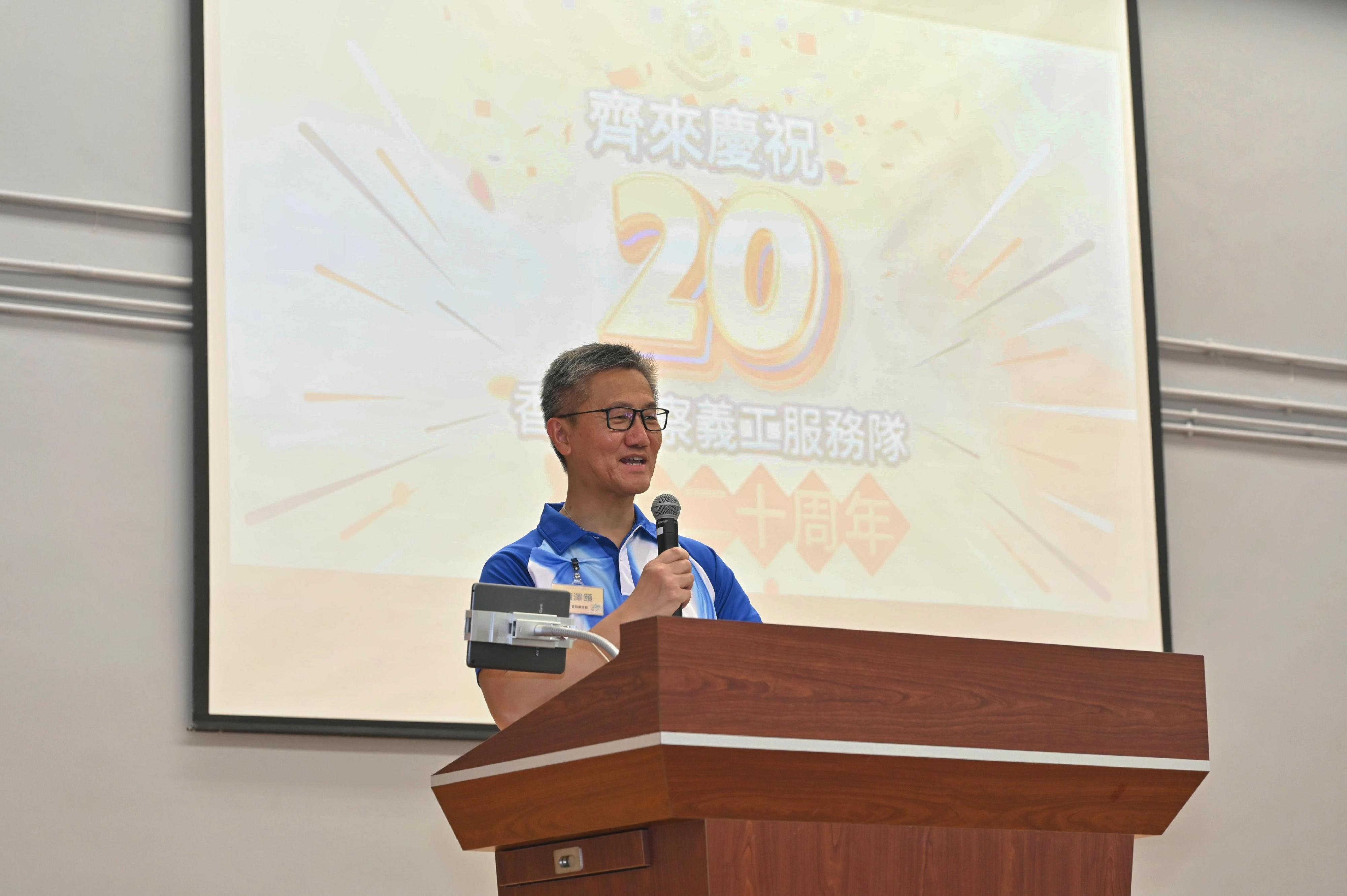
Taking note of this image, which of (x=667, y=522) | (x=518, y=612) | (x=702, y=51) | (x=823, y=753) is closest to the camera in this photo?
(x=823, y=753)

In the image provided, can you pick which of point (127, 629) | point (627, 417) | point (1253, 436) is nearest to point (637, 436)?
point (627, 417)

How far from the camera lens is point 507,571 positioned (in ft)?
6.79

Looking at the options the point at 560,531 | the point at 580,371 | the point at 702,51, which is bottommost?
the point at 560,531

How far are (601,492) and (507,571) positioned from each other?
20 cm

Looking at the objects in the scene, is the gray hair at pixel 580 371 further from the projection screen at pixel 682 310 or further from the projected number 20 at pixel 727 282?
the projected number 20 at pixel 727 282

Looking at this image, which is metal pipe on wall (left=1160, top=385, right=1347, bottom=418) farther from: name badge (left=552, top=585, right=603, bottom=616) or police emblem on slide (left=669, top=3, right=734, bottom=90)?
name badge (left=552, top=585, right=603, bottom=616)

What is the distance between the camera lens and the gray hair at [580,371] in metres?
2.18

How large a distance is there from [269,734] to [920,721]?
217 centimetres

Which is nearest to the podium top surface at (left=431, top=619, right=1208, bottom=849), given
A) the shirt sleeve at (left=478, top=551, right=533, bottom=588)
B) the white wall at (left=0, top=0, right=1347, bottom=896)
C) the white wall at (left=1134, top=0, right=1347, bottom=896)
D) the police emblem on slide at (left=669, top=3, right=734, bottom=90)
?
the shirt sleeve at (left=478, top=551, right=533, bottom=588)

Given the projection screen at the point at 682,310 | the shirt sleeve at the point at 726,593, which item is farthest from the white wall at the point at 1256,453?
the shirt sleeve at the point at 726,593

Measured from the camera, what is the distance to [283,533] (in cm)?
328

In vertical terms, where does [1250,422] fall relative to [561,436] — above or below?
above

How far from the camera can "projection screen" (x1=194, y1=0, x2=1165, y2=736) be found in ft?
10.9

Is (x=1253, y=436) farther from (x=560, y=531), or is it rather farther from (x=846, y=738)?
(x=846, y=738)
